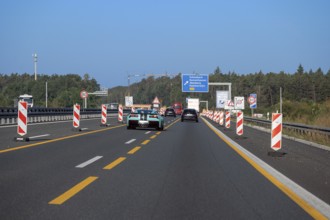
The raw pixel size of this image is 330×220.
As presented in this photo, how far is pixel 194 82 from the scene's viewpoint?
60.2 metres

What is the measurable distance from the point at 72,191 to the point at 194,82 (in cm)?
5402

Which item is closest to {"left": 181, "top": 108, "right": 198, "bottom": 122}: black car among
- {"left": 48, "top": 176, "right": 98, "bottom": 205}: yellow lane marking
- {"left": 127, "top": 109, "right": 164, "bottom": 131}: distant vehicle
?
{"left": 127, "top": 109, "right": 164, "bottom": 131}: distant vehicle

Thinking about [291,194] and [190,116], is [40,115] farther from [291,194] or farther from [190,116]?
[291,194]

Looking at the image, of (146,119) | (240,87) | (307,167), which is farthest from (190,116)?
(240,87)

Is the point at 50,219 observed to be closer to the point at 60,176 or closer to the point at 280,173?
the point at 60,176

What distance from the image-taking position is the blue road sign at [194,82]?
5997 cm

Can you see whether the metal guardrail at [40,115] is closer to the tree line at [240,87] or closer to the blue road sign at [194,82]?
the blue road sign at [194,82]

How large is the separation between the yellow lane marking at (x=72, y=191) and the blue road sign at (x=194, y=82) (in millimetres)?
52306

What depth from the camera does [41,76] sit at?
18625 cm

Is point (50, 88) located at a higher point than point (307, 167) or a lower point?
higher

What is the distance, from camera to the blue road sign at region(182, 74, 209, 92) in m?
60.0

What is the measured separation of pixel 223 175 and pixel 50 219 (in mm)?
4390

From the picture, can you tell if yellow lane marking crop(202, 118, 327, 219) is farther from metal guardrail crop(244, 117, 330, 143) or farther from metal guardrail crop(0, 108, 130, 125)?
metal guardrail crop(0, 108, 130, 125)

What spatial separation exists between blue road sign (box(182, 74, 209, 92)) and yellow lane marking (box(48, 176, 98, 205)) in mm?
52306
